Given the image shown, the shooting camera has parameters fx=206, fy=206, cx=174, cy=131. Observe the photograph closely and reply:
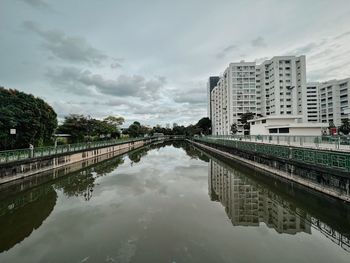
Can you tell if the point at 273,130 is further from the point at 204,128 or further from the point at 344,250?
the point at 204,128

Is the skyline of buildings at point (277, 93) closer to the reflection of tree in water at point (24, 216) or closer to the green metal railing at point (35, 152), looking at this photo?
the green metal railing at point (35, 152)

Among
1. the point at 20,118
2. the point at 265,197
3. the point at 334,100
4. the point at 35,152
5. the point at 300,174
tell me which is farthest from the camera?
the point at 334,100

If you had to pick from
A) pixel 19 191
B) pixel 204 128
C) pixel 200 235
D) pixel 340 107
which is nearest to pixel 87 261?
pixel 200 235

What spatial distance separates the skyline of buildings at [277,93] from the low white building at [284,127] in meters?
17.4

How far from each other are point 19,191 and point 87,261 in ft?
33.1

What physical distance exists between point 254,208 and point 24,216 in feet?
35.6

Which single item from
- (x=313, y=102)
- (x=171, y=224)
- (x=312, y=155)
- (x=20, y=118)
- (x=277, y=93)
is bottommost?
(x=171, y=224)

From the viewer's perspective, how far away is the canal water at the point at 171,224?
6.21 metres

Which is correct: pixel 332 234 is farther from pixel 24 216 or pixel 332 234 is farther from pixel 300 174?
pixel 24 216

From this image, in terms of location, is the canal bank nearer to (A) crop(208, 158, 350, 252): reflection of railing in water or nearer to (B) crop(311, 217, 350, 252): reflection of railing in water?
(A) crop(208, 158, 350, 252): reflection of railing in water

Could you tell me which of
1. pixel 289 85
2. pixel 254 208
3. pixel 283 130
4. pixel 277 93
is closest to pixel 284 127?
pixel 283 130

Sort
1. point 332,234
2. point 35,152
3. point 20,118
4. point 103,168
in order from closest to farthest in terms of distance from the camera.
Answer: point 332,234
point 35,152
point 20,118
point 103,168

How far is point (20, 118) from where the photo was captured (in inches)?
766

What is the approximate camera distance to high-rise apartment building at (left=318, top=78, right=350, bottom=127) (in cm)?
7300
